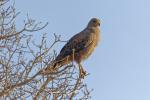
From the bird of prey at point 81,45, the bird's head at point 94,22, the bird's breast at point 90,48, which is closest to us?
the bird of prey at point 81,45

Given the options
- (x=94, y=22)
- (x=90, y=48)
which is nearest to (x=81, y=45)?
(x=90, y=48)

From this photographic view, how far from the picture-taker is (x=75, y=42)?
37.0ft

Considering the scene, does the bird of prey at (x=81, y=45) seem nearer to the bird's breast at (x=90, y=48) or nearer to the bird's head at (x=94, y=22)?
the bird's breast at (x=90, y=48)

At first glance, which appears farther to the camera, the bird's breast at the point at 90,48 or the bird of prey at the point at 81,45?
the bird's breast at the point at 90,48

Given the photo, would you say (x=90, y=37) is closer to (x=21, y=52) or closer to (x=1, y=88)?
(x=21, y=52)

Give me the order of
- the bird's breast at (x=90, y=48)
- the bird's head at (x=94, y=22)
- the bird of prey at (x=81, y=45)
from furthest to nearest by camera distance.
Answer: the bird's head at (x=94, y=22) < the bird's breast at (x=90, y=48) < the bird of prey at (x=81, y=45)

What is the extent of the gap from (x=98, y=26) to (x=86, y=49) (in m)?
1.26

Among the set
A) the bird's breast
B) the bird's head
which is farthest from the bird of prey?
the bird's head

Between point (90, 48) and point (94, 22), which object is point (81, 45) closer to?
point (90, 48)

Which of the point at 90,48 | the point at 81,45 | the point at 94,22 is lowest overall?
the point at 90,48

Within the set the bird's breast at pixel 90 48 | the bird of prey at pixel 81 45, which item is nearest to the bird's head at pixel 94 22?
the bird of prey at pixel 81 45

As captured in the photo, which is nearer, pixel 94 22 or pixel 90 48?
pixel 90 48

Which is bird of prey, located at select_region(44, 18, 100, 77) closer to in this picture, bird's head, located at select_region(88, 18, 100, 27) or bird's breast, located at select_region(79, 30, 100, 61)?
bird's breast, located at select_region(79, 30, 100, 61)

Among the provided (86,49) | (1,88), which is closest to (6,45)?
(1,88)
